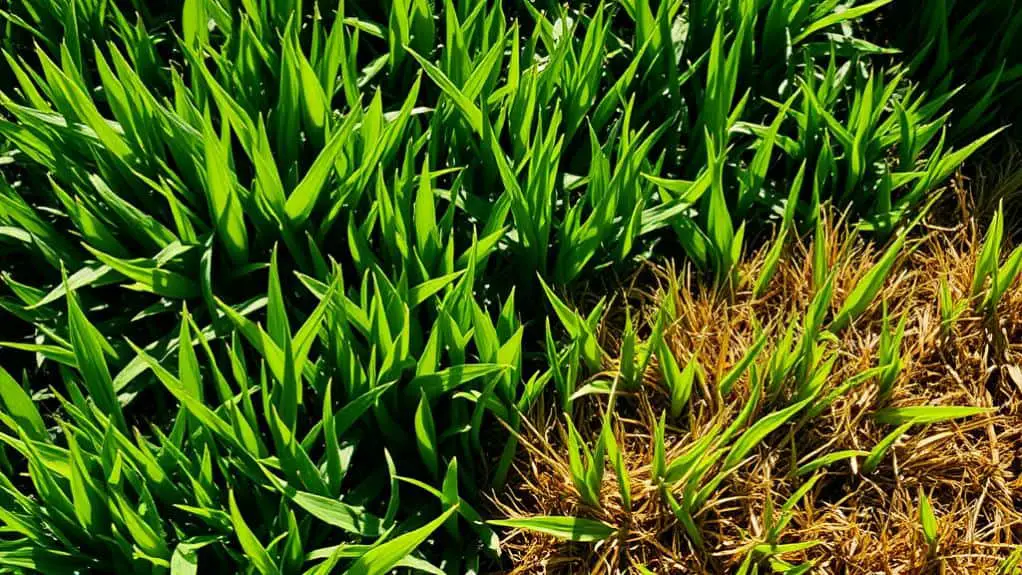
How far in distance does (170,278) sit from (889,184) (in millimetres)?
919

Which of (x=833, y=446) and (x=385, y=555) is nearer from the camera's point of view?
(x=385, y=555)

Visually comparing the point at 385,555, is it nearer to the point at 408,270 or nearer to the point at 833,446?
the point at 408,270

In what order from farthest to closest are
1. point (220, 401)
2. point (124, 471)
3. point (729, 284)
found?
point (729, 284) < point (220, 401) < point (124, 471)

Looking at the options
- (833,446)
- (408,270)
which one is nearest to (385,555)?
(408,270)

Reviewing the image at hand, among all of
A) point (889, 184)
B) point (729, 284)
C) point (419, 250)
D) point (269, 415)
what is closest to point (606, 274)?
point (729, 284)

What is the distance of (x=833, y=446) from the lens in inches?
49.8

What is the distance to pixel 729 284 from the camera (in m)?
1.38

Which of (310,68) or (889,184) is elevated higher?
(310,68)

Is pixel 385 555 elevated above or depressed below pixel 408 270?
below

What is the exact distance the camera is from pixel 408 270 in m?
1.25

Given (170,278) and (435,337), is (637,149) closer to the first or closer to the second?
(435,337)

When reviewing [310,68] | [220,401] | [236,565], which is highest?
[310,68]

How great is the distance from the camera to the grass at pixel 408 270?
1.14 meters

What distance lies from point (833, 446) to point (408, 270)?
0.54 m
